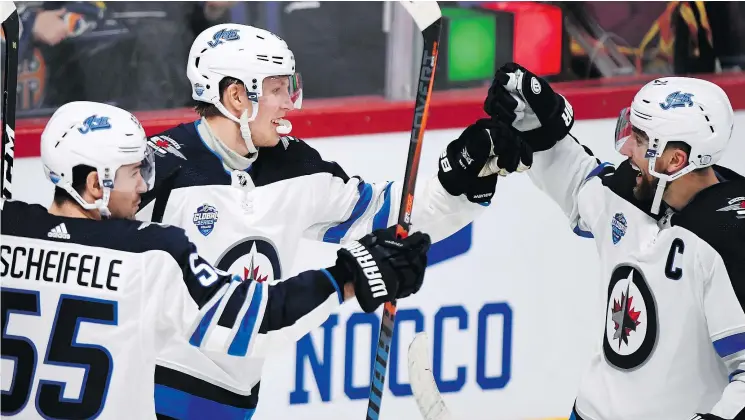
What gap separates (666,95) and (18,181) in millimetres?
1766

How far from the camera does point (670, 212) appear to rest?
2.84 meters

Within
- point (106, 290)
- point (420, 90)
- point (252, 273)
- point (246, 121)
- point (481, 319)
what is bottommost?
point (481, 319)

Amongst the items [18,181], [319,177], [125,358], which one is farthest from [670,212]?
[18,181]

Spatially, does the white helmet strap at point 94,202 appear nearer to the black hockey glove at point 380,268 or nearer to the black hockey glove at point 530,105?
the black hockey glove at point 380,268

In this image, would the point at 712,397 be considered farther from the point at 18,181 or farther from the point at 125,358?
the point at 18,181

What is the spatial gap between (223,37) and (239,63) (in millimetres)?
82

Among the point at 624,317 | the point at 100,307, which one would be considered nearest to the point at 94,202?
the point at 100,307

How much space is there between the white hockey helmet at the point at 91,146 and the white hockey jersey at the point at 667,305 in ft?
3.57

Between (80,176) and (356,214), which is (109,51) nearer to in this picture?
(356,214)

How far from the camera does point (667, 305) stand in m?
2.80

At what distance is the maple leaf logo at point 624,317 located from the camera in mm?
2873

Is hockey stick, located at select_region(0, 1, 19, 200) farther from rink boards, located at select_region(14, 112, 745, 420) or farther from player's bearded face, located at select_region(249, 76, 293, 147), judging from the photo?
rink boards, located at select_region(14, 112, 745, 420)

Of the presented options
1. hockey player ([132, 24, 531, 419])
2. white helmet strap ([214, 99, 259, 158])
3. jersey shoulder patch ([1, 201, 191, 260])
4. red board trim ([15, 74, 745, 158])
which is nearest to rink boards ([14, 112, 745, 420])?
red board trim ([15, 74, 745, 158])

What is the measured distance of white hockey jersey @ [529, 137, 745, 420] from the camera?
2.70 meters
